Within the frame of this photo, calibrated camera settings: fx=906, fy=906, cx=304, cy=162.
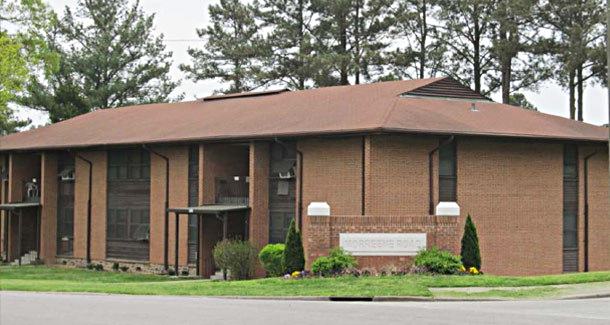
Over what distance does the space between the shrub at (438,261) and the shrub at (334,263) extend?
190cm

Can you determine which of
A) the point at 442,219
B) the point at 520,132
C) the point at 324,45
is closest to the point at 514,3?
the point at 324,45

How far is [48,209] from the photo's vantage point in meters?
43.4

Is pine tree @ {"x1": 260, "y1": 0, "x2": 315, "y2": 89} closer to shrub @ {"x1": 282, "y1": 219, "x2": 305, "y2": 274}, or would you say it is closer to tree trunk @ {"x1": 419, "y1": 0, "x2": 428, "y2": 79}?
tree trunk @ {"x1": 419, "y1": 0, "x2": 428, "y2": 79}

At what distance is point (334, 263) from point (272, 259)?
571 centimetres

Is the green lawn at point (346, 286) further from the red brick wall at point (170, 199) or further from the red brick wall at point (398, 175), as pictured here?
the red brick wall at point (170, 199)

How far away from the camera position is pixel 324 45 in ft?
188

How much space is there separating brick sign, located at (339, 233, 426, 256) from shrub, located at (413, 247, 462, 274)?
1.06ft

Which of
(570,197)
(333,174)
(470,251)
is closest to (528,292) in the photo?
(470,251)

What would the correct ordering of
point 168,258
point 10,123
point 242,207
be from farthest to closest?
point 10,123, point 168,258, point 242,207

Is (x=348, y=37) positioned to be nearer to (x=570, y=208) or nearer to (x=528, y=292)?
(x=570, y=208)

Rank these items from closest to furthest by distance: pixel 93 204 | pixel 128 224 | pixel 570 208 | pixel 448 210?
pixel 448 210, pixel 570 208, pixel 128 224, pixel 93 204

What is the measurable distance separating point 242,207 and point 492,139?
9.68m

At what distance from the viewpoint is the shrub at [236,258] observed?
106ft

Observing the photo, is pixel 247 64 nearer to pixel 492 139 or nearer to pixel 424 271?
pixel 492 139
